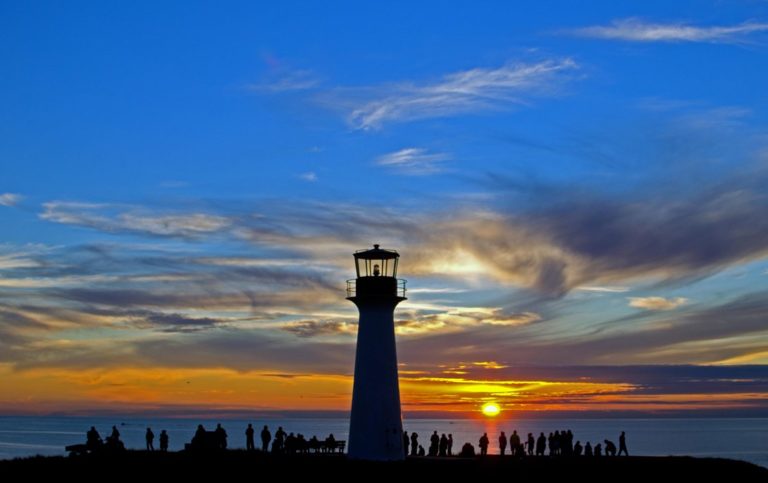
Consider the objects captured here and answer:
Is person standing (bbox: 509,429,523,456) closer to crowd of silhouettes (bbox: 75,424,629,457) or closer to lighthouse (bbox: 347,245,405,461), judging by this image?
crowd of silhouettes (bbox: 75,424,629,457)

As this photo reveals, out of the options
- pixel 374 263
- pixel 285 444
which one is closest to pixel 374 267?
pixel 374 263

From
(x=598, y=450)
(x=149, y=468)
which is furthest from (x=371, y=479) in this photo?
(x=598, y=450)

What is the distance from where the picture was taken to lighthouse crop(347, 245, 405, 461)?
36938mm

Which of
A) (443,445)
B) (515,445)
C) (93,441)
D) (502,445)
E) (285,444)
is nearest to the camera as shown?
(93,441)

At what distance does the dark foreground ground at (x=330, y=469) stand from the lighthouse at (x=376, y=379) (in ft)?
3.77

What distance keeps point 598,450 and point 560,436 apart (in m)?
3.92

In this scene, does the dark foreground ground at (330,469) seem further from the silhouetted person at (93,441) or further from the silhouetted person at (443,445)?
the silhouetted person at (443,445)

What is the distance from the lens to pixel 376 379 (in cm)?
3706

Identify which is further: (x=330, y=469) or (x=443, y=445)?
(x=443, y=445)

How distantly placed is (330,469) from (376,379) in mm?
4912

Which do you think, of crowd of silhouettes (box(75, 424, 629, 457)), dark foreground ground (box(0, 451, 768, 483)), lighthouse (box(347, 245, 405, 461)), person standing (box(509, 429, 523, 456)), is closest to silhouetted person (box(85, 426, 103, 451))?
crowd of silhouettes (box(75, 424, 629, 457))

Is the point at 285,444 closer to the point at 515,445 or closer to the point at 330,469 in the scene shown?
the point at 330,469

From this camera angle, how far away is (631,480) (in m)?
34.2

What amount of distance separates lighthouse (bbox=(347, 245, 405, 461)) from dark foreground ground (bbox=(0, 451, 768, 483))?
45.3 inches
